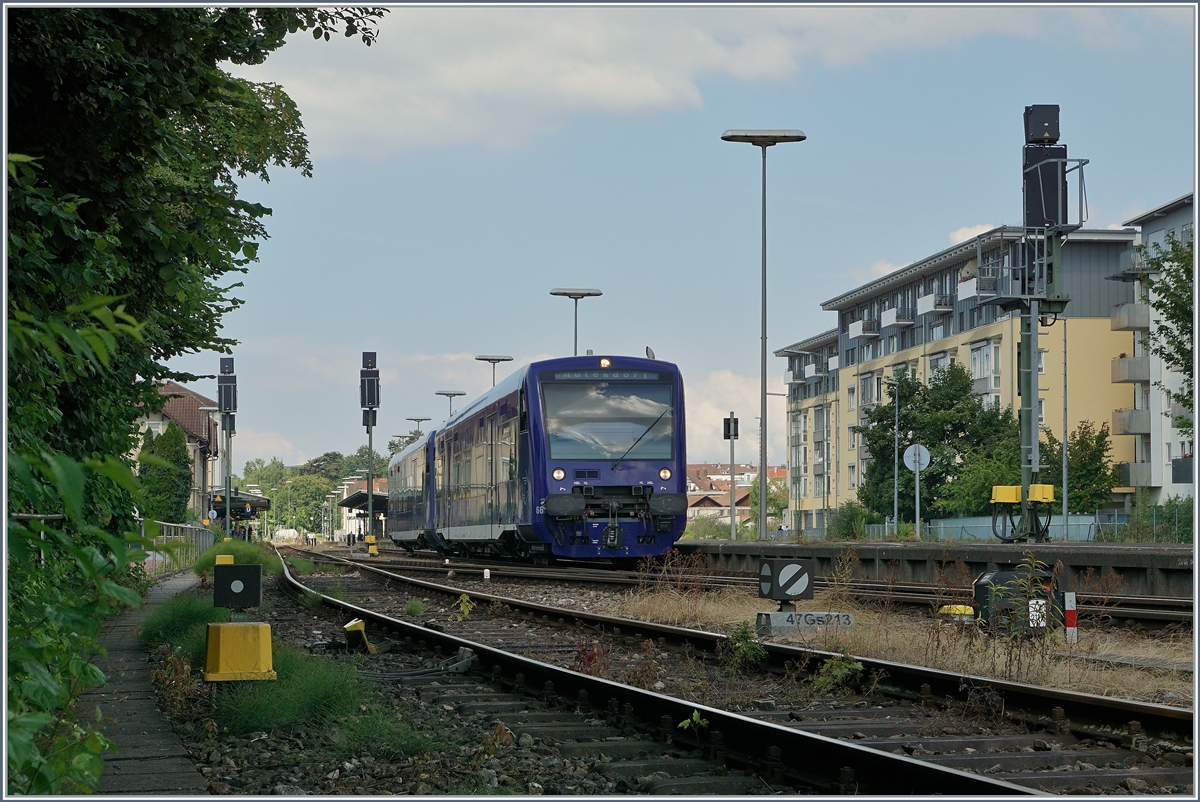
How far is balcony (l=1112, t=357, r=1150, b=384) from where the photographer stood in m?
67.7

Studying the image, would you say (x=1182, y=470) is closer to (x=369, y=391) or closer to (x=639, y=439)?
(x=369, y=391)

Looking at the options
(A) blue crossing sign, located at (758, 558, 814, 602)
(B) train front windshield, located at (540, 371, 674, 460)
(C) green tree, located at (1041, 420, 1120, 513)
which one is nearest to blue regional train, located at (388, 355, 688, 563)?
(B) train front windshield, located at (540, 371, 674, 460)

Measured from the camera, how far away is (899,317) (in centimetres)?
9075

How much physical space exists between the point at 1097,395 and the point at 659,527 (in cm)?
6154

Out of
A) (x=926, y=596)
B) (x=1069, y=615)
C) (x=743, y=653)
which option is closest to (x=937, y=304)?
(x=926, y=596)

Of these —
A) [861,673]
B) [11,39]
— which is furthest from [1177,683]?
[11,39]

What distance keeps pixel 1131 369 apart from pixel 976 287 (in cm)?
1105

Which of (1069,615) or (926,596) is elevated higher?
(1069,615)

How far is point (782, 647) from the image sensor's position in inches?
395

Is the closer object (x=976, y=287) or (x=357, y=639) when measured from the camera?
(x=357, y=639)

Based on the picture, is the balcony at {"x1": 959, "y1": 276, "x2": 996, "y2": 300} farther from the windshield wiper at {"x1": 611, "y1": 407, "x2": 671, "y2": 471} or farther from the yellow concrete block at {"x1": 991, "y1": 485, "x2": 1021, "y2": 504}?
the windshield wiper at {"x1": 611, "y1": 407, "x2": 671, "y2": 471}

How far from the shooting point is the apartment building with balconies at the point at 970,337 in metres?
76.1

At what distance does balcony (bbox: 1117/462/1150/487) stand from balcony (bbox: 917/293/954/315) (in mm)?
17415

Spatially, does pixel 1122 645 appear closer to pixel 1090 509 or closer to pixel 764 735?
pixel 764 735
